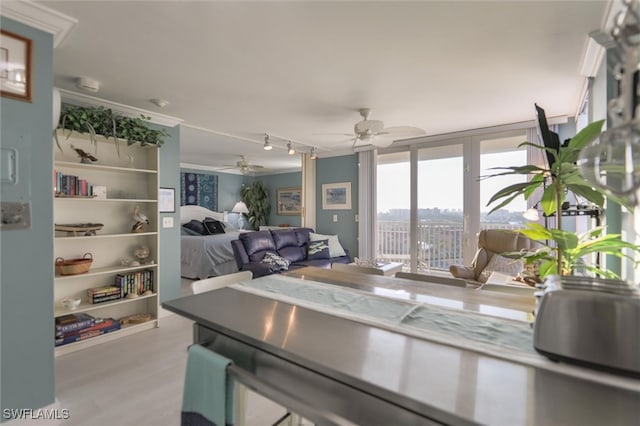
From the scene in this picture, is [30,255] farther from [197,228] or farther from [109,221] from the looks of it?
[197,228]

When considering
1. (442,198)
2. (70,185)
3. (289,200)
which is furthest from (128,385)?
(289,200)

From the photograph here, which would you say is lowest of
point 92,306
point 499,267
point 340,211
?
point 92,306

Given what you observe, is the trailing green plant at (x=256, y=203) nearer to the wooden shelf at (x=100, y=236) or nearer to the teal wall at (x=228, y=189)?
the teal wall at (x=228, y=189)

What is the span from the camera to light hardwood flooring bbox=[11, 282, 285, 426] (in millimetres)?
1896

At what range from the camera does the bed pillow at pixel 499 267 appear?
3588 millimetres

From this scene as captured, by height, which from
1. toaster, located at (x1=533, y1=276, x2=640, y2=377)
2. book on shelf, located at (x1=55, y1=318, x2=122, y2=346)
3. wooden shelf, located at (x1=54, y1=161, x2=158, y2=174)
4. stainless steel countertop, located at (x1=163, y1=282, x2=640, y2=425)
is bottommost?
book on shelf, located at (x1=55, y1=318, x2=122, y2=346)

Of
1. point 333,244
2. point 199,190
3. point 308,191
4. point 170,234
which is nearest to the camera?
point 170,234

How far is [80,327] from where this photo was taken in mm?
2818

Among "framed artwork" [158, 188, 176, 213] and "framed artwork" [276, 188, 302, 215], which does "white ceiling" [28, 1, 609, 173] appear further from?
"framed artwork" [276, 188, 302, 215]

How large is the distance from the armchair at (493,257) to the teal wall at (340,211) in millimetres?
2126

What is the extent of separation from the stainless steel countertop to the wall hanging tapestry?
7.06 meters

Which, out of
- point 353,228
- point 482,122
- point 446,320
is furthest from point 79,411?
point 482,122

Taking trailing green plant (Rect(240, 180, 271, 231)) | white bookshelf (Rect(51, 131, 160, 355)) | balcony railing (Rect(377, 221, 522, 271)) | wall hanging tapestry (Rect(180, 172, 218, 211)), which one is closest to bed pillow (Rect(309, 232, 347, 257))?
balcony railing (Rect(377, 221, 522, 271))

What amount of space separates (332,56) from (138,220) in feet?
8.56
